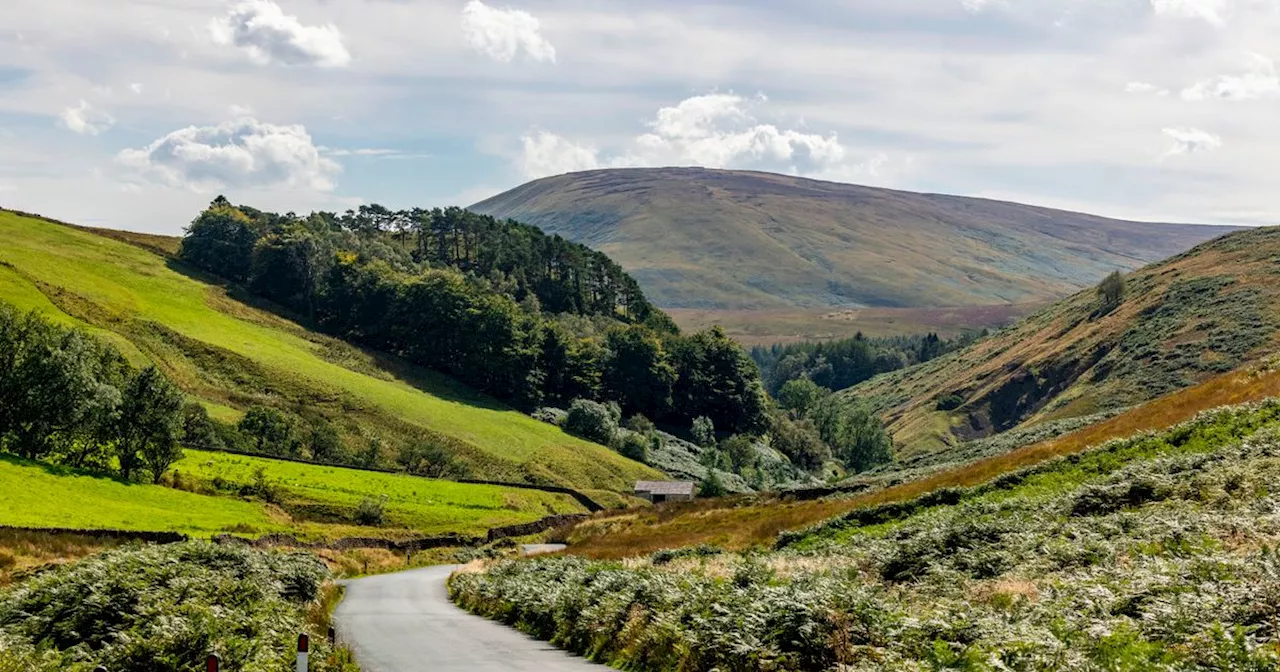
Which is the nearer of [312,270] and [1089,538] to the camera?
[1089,538]

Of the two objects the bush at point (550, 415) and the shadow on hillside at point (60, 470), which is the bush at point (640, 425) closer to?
the bush at point (550, 415)

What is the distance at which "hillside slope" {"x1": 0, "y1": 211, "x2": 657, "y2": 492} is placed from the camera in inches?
4663

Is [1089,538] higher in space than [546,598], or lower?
higher

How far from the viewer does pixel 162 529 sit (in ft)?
197

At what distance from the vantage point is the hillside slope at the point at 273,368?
389ft

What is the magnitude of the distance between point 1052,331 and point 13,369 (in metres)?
163

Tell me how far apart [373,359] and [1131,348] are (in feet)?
351

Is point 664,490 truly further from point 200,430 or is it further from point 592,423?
point 200,430

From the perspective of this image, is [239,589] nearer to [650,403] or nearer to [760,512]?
[760,512]

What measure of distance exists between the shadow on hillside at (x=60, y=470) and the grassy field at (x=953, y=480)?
36.2 meters

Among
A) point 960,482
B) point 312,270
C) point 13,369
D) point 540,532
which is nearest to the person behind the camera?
point 960,482

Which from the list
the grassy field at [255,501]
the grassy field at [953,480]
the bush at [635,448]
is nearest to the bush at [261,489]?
the grassy field at [255,501]

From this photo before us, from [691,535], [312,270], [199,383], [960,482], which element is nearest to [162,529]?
[691,535]

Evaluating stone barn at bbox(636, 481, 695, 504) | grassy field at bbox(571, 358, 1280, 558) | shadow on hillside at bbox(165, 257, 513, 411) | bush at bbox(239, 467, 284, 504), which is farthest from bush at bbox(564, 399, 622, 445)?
grassy field at bbox(571, 358, 1280, 558)
